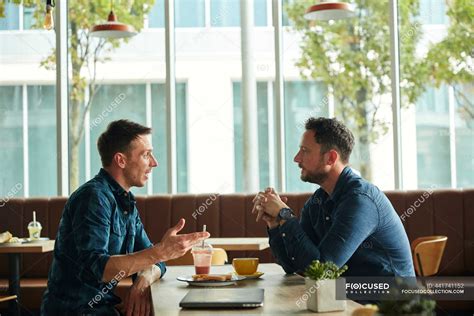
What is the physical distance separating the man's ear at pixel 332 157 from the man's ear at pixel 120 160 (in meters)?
0.76

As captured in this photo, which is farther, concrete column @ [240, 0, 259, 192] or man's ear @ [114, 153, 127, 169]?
concrete column @ [240, 0, 259, 192]

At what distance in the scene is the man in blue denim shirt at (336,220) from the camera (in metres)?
2.40

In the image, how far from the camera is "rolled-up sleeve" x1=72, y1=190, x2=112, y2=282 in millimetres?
2283

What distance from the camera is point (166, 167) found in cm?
642

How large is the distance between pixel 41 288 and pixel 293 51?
2.86 m

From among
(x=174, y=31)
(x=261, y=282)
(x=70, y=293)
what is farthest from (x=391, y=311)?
(x=174, y=31)

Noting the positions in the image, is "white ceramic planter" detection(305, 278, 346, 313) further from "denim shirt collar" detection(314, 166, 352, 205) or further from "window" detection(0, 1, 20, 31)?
"window" detection(0, 1, 20, 31)

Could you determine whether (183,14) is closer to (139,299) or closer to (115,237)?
(115,237)

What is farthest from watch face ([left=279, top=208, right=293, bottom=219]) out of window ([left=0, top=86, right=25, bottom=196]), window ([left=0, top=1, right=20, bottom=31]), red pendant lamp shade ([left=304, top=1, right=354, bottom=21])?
window ([left=0, top=1, right=20, bottom=31])

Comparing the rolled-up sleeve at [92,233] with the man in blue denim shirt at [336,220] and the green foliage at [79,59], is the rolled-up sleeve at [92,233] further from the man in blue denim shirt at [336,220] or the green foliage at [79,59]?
the green foliage at [79,59]

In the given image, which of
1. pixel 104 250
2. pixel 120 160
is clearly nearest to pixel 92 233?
pixel 104 250

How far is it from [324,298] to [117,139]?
1.23 meters

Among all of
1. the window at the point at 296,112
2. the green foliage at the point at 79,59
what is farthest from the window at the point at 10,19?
the window at the point at 296,112

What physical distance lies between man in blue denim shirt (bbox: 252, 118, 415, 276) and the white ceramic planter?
560 millimetres
